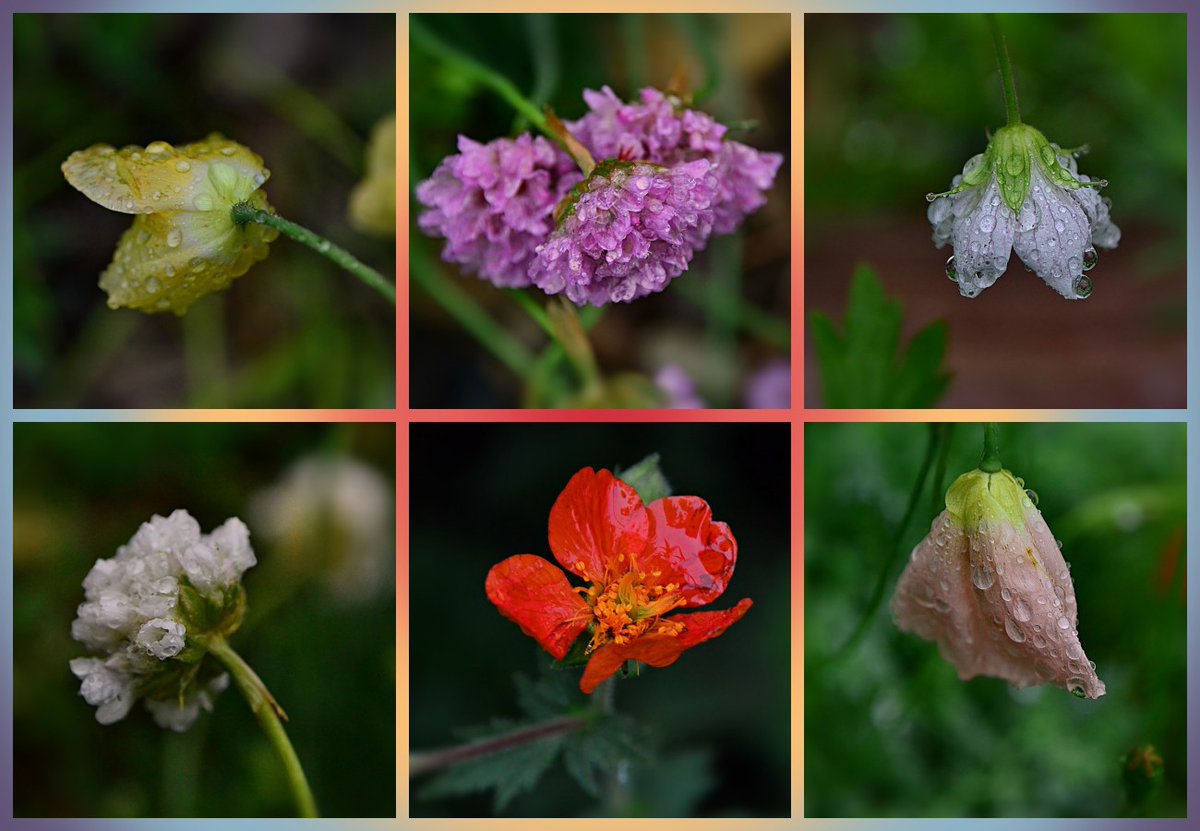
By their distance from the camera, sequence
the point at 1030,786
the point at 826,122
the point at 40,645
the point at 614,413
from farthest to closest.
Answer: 1. the point at 826,122
2. the point at 1030,786
3. the point at 40,645
4. the point at 614,413

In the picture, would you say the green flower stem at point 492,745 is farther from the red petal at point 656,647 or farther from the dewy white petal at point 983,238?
the dewy white petal at point 983,238

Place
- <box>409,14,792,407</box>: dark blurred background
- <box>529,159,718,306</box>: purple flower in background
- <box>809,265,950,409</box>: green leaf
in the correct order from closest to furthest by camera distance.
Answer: <box>529,159,718,306</box>: purple flower in background
<box>809,265,950,409</box>: green leaf
<box>409,14,792,407</box>: dark blurred background

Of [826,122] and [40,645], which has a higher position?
[826,122]

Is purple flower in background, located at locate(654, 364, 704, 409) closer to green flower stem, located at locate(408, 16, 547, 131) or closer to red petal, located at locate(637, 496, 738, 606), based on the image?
red petal, located at locate(637, 496, 738, 606)

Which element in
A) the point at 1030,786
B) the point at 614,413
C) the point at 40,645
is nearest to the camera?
the point at 614,413

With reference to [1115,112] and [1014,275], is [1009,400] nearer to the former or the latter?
[1014,275]

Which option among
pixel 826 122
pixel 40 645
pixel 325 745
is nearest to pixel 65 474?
pixel 40 645

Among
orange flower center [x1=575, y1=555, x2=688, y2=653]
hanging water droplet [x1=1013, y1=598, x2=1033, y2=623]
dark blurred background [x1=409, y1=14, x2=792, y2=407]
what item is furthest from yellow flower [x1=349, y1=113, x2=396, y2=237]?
hanging water droplet [x1=1013, y1=598, x2=1033, y2=623]
